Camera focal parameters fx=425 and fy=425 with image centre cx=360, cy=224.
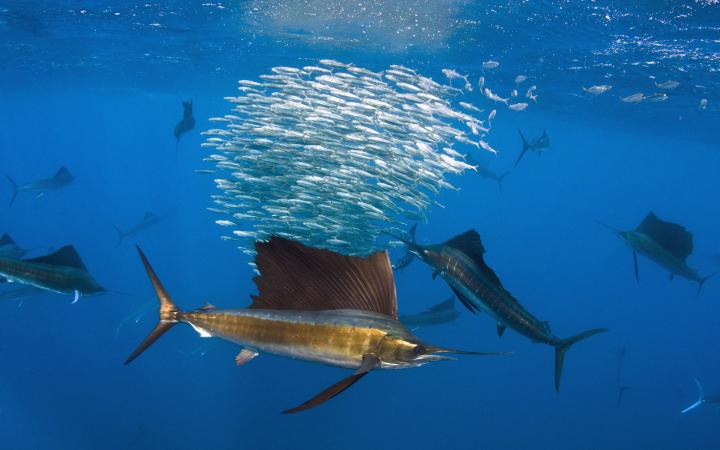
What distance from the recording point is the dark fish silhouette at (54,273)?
7.61 ft

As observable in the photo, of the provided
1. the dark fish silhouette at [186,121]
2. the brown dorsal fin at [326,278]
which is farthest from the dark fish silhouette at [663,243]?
the dark fish silhouette at [186,121]

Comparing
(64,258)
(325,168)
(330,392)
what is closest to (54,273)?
(64,258)

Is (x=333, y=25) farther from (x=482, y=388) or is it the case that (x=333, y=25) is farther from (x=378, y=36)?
(x=482, y=388)

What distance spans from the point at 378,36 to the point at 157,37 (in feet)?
30.4

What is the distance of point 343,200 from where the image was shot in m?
6.50

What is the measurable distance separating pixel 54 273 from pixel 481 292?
2.59m

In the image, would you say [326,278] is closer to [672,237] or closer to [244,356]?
[244,356]

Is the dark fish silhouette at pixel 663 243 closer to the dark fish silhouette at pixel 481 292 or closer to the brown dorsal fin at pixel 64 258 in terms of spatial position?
the dark fish silhouette at pixel 481 292

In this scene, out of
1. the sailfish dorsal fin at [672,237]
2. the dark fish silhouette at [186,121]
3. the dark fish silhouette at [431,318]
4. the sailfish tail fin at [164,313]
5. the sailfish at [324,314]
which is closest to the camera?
the sailfish at [324,314]

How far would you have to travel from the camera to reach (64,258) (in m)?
2.74

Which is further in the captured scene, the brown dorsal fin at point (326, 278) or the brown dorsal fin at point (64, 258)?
the brown dorsal fin at point (64, 258)

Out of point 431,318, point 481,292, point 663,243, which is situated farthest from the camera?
point 431,318

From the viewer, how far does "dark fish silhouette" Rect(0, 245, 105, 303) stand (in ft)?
7.61

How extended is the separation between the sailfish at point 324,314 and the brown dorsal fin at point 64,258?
1.73 metres
